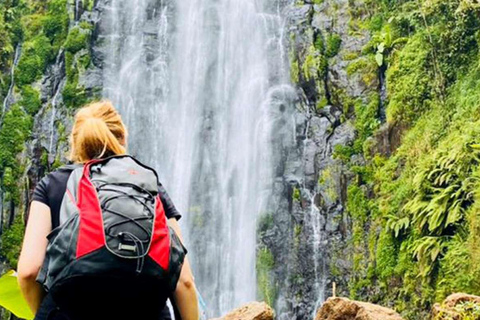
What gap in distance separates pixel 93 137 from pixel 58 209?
29 cm

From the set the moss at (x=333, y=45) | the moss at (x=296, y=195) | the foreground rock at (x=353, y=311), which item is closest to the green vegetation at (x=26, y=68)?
the moss at (x=296, y=195)

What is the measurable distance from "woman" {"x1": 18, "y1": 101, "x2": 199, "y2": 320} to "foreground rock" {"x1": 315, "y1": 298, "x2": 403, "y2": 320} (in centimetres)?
465

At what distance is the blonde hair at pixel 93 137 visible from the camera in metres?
2.27

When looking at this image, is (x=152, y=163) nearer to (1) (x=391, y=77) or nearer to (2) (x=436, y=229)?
(1) (x=391, y=77)

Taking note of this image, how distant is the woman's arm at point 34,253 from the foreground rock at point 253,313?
194 inches

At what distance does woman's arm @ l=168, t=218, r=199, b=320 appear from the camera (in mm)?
2191

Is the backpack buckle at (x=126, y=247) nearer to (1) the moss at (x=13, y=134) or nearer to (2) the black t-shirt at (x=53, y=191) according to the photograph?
(2) the black t-shirt at (x=53, y=191)

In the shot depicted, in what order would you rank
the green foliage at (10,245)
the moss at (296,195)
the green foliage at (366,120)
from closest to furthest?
the green foliage at (366,120), the moss at (296,195), the green foliage at (10,245)

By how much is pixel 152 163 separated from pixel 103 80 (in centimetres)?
284

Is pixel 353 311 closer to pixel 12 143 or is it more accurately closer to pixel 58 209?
pixel 58 209

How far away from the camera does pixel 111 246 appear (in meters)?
1.92

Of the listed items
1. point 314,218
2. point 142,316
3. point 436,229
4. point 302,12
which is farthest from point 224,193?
point 142,316

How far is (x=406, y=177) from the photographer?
12422 mm

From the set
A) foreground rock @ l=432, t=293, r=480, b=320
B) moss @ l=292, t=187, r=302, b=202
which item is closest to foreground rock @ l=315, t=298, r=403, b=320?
foreground rock @ l=432, t=293, r=480, b=320
